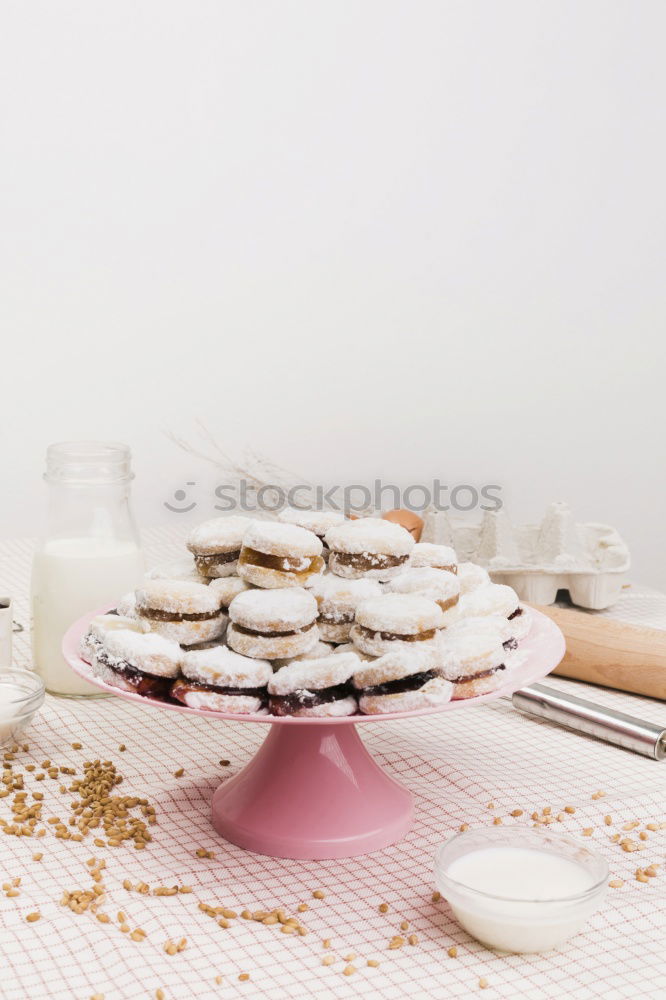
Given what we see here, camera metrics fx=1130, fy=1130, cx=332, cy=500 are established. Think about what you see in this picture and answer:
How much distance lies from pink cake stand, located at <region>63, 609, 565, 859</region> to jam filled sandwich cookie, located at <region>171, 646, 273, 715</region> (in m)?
0.11

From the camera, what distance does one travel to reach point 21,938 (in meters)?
1.01

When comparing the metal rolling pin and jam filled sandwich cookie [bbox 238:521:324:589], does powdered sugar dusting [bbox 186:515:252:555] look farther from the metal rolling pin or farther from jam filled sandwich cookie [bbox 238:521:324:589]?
the metal rolling pin

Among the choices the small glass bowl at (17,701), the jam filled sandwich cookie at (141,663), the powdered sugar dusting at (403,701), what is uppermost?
the jam filled sandwich cookie at (141,663)

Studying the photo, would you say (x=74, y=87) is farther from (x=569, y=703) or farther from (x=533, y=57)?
(x=569, y=703)

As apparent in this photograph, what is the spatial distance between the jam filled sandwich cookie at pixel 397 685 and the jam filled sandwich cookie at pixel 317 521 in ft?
0.80

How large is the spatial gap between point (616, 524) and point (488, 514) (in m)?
1.44

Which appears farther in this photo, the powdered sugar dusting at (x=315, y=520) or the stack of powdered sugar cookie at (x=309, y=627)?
the powdered sugar dusting at (x=315, y=520)

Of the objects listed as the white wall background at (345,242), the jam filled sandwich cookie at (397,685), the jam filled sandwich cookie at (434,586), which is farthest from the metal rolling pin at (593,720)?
the white wall background at (345,242)

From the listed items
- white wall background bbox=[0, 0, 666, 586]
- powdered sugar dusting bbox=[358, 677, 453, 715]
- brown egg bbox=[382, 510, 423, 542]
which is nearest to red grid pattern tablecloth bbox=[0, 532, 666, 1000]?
powdered sugar dusting bbox=[358, 677, 453, 715]

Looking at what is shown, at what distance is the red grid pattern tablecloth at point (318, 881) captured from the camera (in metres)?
0.96

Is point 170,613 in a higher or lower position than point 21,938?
higher

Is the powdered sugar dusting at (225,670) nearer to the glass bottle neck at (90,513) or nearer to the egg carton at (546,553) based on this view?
the glass bottle neck at (90,513)

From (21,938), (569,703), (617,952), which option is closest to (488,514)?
(569,703)

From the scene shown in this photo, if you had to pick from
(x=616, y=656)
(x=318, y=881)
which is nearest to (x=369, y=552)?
(x=318, y=881)
